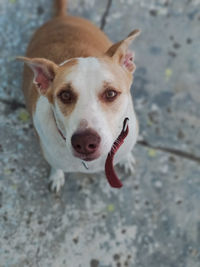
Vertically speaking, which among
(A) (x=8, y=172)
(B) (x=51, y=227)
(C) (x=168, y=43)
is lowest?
(B) (x=51, y=227)

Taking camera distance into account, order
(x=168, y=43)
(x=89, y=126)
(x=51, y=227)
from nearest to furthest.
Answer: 1. (x=89, y=126)
2. (x=51, y=227)
3. (x=168, y=43)

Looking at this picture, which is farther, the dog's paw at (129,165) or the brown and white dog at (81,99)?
the dog's paw at (129,165)

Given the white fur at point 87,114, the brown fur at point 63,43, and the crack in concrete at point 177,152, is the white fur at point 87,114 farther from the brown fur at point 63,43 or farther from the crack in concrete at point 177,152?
the crack in concrete at point 177,152

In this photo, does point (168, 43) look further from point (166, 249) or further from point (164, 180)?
point (166, 249)

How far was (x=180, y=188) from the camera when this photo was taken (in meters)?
3.66

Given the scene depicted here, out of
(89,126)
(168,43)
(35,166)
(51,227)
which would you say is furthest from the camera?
(168,43)

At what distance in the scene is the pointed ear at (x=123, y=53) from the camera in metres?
2.37

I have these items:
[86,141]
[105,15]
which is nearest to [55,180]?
[86,141]

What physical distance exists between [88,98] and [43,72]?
1.58 ft

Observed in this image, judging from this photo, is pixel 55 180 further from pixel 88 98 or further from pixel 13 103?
pixel 88 98

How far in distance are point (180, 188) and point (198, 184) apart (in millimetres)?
224

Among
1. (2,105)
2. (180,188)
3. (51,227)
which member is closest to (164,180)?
(180,188)

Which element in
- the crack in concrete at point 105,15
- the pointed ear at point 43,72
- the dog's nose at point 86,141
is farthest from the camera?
the crack in concrete at point 105,15

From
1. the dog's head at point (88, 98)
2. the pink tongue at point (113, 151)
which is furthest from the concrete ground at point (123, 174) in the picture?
the dog's head at point (88, 98)
